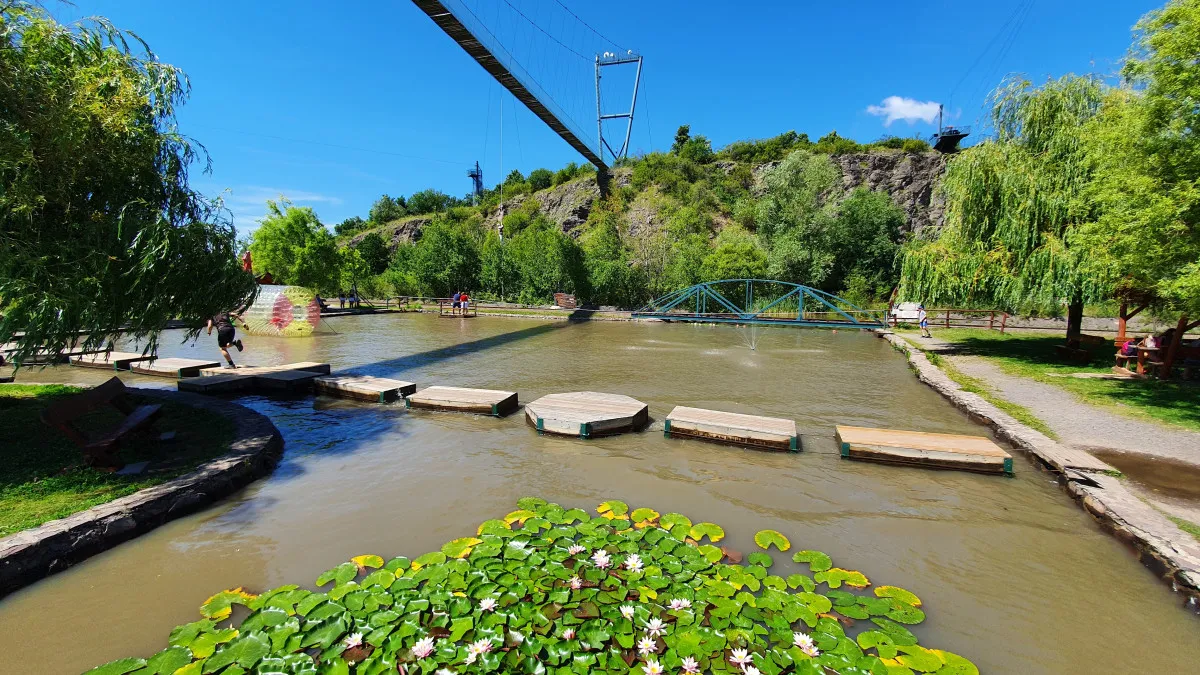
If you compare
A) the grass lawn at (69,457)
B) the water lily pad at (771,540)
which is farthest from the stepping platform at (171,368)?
the water lily pad at (771,540)

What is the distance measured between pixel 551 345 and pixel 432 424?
1096 cm

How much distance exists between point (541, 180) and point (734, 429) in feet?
239

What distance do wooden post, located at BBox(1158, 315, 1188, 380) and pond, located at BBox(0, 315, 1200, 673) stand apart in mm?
5296

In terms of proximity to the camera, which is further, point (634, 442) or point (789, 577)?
point (634, 442)

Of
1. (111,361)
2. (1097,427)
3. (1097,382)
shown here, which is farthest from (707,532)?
(111,361)

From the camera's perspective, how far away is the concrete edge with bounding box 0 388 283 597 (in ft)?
12.2

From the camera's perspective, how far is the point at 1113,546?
178 inches

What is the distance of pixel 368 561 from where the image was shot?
12.9ft

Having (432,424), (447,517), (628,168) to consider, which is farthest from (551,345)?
(628,168)

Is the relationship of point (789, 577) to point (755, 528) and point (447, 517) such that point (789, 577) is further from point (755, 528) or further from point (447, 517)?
point (447, 517)

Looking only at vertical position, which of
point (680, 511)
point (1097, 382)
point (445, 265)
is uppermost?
point (445, 265)

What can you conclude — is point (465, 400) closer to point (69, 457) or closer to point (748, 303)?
point (69, 457)

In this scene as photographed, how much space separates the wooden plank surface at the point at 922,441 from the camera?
6281 millimetres

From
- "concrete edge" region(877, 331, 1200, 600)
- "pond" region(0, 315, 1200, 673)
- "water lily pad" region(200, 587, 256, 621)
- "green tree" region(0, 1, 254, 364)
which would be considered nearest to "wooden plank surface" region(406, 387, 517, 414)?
"pond" region(0, 315, 1200, 673)
